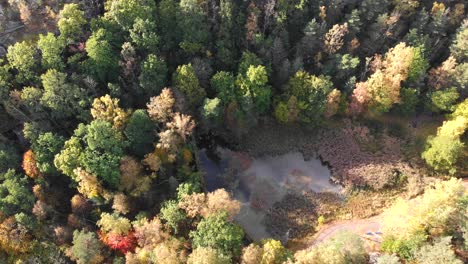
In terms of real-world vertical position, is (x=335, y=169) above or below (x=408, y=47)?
below

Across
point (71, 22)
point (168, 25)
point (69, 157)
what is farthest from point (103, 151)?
point (168, 25)

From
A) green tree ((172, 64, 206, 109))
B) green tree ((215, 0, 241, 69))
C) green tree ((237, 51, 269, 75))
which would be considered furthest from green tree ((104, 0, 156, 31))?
green tree ((237, 51, 269, 75))

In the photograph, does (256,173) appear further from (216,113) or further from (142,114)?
(142,114)

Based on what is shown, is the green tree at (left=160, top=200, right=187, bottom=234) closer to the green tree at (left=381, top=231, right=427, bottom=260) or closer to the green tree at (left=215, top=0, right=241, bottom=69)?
the green tree at (left=215, top=0, right=241, bottom=69)

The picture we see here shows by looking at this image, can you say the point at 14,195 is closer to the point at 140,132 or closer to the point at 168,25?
the point at 140,132

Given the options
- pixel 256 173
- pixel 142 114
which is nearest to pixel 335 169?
pixel 256 173

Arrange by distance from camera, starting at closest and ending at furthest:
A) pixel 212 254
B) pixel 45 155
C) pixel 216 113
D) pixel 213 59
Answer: pixel 212 254
pixel 45 155
pixel 216 113
pixel 213 59
